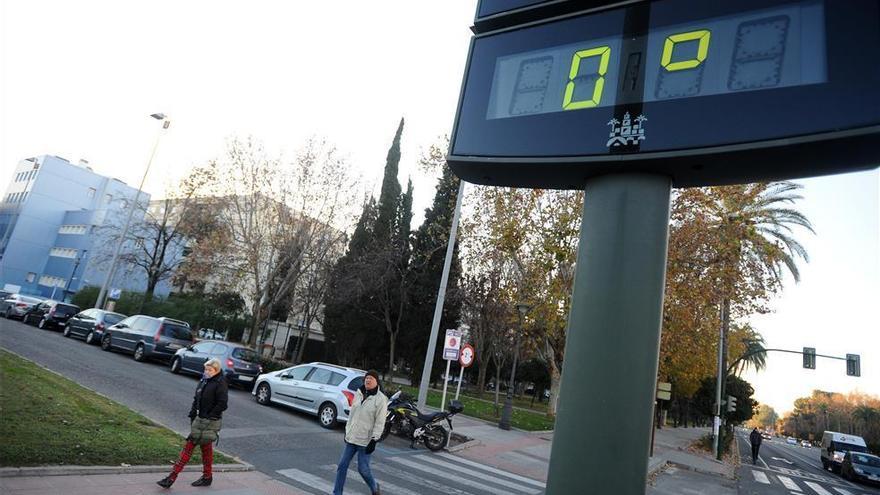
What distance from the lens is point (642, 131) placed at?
2.72m

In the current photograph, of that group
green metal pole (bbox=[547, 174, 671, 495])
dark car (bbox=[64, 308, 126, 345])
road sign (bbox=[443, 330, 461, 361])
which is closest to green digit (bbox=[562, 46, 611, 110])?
green metal pole (bbox=[547, 174, 671, 495])

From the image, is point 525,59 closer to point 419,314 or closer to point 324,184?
point 324,184

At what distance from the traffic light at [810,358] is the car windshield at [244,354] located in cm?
2625

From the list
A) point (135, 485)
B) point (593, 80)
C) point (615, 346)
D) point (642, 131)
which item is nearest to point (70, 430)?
point (135, 485)

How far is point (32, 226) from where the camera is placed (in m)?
61.2

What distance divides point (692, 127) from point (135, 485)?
7181mm

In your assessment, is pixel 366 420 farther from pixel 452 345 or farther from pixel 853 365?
pixel 853 365

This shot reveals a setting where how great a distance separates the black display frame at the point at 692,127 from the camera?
2201mm

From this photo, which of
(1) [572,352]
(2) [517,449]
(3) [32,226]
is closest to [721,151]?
(1) [572,352]

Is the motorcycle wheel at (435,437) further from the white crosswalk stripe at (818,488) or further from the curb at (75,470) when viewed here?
the white crosswalk stripe at (818,488)

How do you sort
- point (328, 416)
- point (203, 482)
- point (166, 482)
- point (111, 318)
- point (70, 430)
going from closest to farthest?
point (166, 482) < point (203, 482) < point (70, 430) < point (328, 416) < point (111, 318)

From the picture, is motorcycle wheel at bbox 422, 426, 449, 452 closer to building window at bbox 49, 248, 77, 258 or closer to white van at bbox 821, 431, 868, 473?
white van at bbox 821, 431, 868, 473

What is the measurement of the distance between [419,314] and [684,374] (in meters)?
18.4

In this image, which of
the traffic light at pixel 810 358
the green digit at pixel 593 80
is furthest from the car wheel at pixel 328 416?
the traffic light at pixel 810 358
